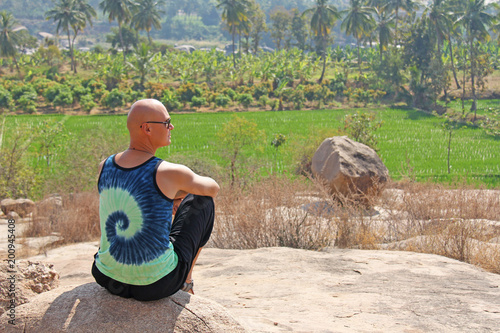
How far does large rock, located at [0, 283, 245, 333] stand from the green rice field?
8.84 metres

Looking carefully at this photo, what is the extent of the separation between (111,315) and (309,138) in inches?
511

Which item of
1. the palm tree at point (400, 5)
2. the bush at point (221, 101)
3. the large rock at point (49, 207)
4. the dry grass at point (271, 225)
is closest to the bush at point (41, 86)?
the bush at point (221, 101)

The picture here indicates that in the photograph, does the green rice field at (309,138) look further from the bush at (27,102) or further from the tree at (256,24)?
the tree at (256,24)

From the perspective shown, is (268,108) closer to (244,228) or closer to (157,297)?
(244,228)

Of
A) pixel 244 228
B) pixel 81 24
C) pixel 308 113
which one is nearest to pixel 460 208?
pixel 244 228

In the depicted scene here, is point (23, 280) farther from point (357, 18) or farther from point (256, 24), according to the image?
point (256, 24)

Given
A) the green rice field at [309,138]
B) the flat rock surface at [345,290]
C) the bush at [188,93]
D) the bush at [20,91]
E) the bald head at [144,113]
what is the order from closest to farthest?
the bald head at [144,113] < the flat rock surface at [345,290] < the green rice field at [309,138] < the bush at [20,91] < the bush at [188,93]

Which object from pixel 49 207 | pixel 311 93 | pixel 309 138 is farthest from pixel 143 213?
pixel 311 93

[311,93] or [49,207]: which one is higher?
[311,93]

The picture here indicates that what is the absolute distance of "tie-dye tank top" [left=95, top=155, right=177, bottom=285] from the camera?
9.33ft

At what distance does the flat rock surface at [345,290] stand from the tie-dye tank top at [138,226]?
0.66 metres

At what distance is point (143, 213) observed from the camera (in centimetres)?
285

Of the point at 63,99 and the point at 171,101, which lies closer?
the point at 63,99

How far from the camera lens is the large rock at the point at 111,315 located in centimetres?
280
